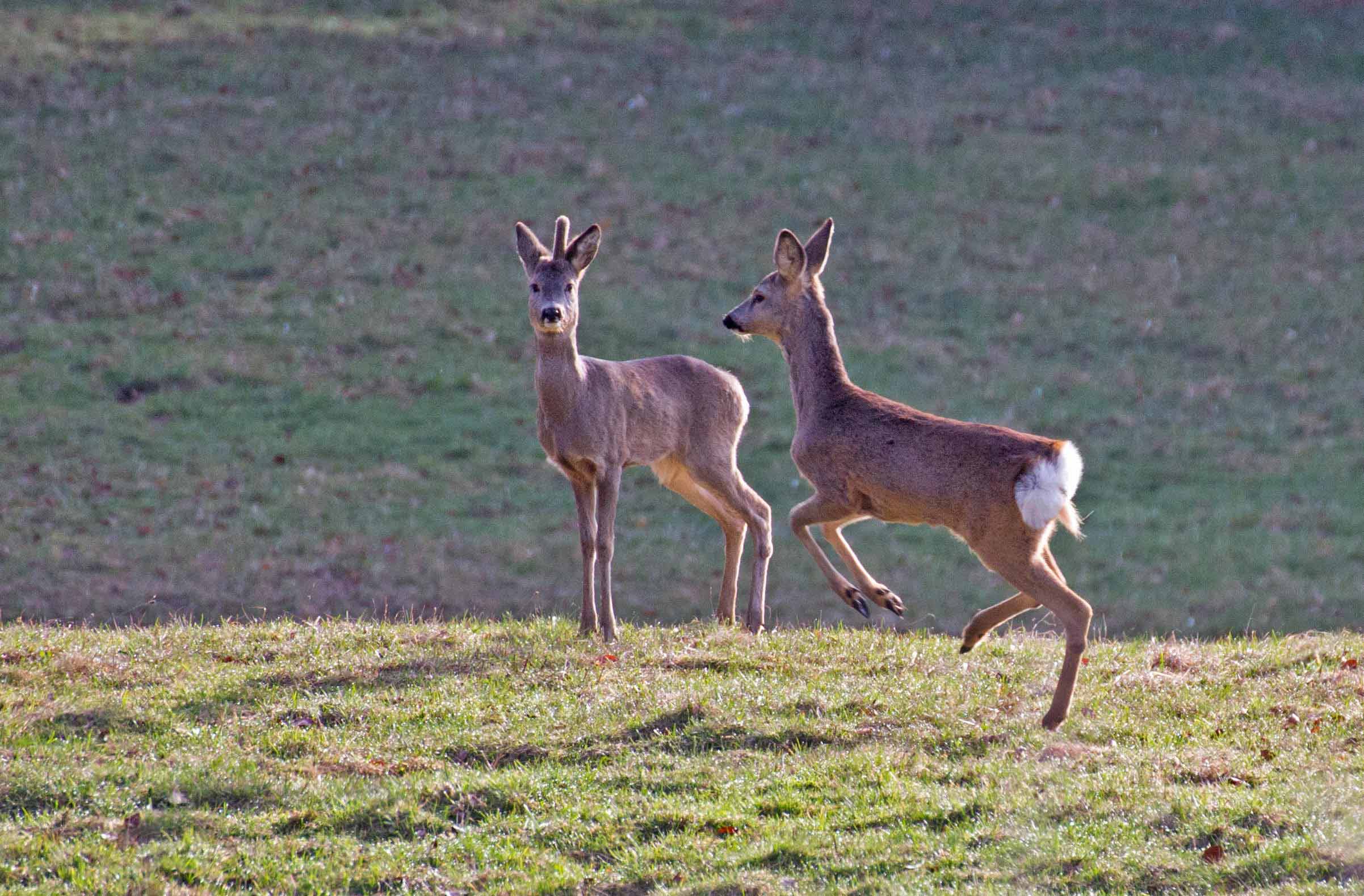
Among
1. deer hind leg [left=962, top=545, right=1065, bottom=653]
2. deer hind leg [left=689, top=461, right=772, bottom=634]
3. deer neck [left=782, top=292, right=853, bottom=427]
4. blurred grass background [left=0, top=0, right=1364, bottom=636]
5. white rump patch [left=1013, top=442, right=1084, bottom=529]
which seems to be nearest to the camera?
white rump patch [left=1013, top=442, right=1084, bottom=529]

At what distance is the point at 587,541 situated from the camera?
32.0 feet

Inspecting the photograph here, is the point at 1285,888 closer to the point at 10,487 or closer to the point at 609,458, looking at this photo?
the point at 609,458

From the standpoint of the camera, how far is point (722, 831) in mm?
6070

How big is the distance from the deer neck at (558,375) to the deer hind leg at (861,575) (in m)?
A: 1.83

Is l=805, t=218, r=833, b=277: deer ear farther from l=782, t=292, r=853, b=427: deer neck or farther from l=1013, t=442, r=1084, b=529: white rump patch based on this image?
l=1013, t=442, r=1084, b=529: white rump patch

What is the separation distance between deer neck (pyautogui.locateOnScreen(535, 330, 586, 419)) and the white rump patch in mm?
3234

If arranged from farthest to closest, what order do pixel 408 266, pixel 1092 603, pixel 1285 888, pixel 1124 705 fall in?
pixel 408 266
pixel 1092 603
pixel 1124 705
pixel 1285 888

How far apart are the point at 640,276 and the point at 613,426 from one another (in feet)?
43.8

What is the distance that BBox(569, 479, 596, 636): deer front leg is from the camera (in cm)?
958

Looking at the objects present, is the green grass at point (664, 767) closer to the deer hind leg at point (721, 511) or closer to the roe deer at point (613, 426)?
the roe deer at point (613, 426)

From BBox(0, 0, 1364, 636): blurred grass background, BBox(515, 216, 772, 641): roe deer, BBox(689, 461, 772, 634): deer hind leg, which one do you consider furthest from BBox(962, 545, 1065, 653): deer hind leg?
BBox(0, 0, 1364, 636): blurred grass background

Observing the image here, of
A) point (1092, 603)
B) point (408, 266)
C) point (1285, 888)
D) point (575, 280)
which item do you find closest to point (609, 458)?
point (575, 280)

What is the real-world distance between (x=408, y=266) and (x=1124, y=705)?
653 inches

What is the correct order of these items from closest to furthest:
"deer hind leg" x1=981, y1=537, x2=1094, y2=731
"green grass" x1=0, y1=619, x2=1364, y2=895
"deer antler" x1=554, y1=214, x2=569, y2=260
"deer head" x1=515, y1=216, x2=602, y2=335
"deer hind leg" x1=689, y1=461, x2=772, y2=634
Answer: "green grass" x1=0, y1=619, x2=1364, y2=895, "deer hind leg" x1=981, y1=537, x2=1094, y2=731, "deer head" x1=515, y1=216, x2=602, y2=335, "deer antler" x1=554, y1=214, x2=569, y2=260, "deer hind leg" x1=689, y1=461, x2=772, y2=634
